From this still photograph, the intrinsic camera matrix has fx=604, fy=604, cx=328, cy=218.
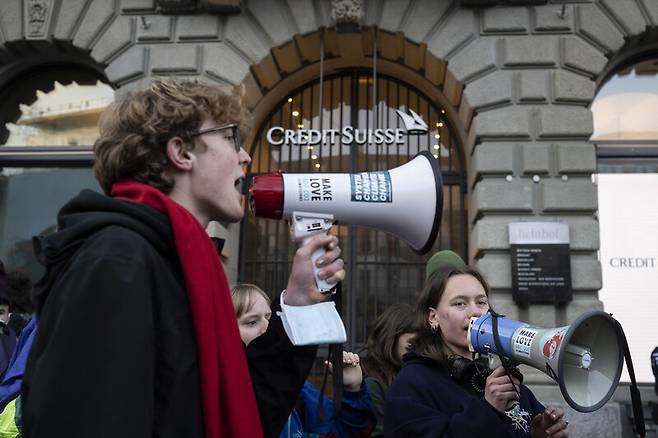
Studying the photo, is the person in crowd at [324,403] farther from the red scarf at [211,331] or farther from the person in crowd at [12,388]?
the red scarf at [211,331]

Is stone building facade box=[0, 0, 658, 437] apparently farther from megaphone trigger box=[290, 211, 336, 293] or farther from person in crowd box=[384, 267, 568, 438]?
megaphone trigger box=[290, 211, 336, 293]

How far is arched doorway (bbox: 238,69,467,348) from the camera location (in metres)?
7.55

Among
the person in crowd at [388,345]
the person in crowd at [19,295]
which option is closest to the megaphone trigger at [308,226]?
the person in crowd at [388,345]

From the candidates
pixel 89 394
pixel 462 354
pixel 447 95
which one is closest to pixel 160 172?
pixel 89 394

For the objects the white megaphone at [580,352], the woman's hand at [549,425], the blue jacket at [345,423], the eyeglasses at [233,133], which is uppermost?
the eyeglasses at [233,133]

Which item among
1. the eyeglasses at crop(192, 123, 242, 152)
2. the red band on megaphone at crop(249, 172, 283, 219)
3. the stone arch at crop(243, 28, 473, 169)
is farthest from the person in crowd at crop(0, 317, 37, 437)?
the stone arch at crop(243, 28, 473, 169)

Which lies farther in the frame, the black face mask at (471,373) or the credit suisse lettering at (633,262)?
the credit suisse lettering at (633,262)

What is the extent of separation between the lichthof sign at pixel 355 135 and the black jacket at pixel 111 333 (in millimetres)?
5883

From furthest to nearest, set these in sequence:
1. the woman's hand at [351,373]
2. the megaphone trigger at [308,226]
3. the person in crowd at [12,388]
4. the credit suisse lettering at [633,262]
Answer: the credit suisse lettering at [633,262], the person in crowd at [12,388], the woman's hand at [351,373], the megaphone trigger at [308,226]

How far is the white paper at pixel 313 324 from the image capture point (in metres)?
1.70

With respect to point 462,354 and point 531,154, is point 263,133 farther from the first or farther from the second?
point 462,354

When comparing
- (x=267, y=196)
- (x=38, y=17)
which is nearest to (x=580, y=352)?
(x=267, y=196)

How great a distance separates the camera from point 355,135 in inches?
287

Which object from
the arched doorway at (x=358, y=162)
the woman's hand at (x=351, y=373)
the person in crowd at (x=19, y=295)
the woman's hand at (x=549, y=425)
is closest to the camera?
the woman's hand at (x=549, y=425)
